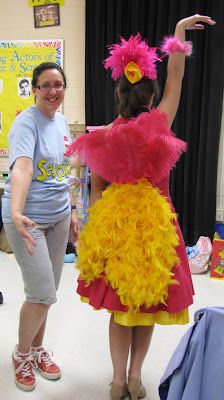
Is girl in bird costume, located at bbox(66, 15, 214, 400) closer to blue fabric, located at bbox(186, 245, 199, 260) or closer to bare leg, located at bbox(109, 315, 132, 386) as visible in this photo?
bare leg, located at bbox(109, 315, 132, 386)

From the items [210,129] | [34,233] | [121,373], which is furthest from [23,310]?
[210,129]

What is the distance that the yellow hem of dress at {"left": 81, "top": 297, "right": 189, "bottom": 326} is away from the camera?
4.77 feet

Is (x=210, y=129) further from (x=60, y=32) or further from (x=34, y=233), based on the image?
(x=34, y=233)

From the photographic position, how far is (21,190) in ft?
4.98

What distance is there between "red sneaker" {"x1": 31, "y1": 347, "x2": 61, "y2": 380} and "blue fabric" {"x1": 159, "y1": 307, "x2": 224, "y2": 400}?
1044 millimetres

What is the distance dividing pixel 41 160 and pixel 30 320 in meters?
0.71

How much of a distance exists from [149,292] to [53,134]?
800mm

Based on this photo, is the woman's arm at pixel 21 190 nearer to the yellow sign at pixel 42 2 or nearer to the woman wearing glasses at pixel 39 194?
the woman wearing glasses at pixel 39 194

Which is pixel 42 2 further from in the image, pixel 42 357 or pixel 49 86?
pixel 42 357

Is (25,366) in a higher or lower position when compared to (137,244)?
lower

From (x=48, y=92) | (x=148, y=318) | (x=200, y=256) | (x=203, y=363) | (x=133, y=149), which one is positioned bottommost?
(x=200, y=256)

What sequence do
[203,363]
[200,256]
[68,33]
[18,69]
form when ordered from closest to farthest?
[203,363] → [200,256] → [68,33] → [18,69]

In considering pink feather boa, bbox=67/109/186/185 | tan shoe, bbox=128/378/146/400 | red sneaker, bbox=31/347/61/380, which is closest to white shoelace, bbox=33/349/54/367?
red sneaker, bbox=31/347/61/380

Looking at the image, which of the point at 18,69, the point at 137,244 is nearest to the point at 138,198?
the point at 137,244
